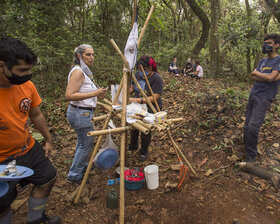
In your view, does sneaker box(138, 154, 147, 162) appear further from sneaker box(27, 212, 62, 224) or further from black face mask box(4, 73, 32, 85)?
black face mask box(4, 73, 32, 85)

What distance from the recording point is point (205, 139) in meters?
4.50

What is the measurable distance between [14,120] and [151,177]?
222 cm

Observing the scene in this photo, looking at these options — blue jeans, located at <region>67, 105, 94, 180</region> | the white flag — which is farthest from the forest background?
blue jeans, located at <region>67, 105, 94, 180</region>

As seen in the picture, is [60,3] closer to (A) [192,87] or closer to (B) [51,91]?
(B) [51,91]

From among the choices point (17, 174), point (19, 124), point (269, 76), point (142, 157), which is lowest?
point (142, 157)

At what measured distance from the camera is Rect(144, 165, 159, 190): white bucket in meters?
3.15

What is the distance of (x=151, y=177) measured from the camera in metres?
3.18

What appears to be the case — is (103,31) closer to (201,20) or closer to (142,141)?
(201,20)

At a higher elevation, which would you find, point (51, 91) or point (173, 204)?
point (51, 91)

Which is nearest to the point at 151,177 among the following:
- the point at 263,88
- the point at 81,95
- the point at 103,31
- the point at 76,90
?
the point at 81,95

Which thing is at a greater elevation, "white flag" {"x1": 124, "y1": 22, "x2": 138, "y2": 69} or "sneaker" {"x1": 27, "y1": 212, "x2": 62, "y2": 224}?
"white flag" {"x1": 124, "y1": 22, "x2": 138, "y2": 69}

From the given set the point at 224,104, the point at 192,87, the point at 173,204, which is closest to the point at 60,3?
the point at 192,87

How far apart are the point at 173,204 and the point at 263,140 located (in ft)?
9.05

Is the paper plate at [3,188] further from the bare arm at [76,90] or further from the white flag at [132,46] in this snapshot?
the white flag at [132,46]
